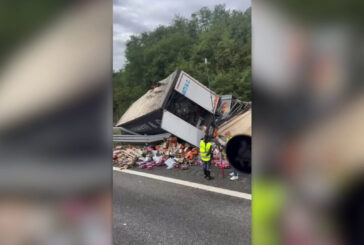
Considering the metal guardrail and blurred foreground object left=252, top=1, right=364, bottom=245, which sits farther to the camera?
the metal guardrail

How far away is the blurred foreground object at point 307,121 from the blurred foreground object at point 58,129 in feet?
0.87

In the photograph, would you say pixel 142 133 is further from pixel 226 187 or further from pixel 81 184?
pixel 81 184

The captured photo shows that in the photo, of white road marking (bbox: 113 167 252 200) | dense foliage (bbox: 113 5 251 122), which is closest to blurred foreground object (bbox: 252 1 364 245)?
white road marking (bbox: 113 167 252 200)

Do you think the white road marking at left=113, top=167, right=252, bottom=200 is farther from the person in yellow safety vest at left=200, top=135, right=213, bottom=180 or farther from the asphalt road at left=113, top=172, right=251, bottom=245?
the person in yellow safety vest at left=200, top=135, right=213, bottom=180

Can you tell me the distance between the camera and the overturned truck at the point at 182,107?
7.34 meters

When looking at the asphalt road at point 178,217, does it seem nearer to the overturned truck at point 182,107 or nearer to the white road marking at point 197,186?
the white road marking at point 197,186

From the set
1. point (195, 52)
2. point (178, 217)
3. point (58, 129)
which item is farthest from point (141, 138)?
point (195, 52)

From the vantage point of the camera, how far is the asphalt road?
134 inches

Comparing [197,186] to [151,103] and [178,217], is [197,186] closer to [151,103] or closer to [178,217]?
[178,217]

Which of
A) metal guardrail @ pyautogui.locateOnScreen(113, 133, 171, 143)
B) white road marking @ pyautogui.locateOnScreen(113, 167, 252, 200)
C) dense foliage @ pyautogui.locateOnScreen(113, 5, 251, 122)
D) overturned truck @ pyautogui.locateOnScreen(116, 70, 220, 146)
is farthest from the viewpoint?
dense foliage @ pyautogui.locateOnScreen(113, 5, 251, 122)

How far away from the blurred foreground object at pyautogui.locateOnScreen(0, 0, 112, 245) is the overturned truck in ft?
22.1

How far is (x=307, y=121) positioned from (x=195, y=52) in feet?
58.6

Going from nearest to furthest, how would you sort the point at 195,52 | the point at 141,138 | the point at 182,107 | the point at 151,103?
the point at 182,107 < the point at 151,103 < the point at 141,138 < the point at 195,52

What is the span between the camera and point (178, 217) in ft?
13.3
